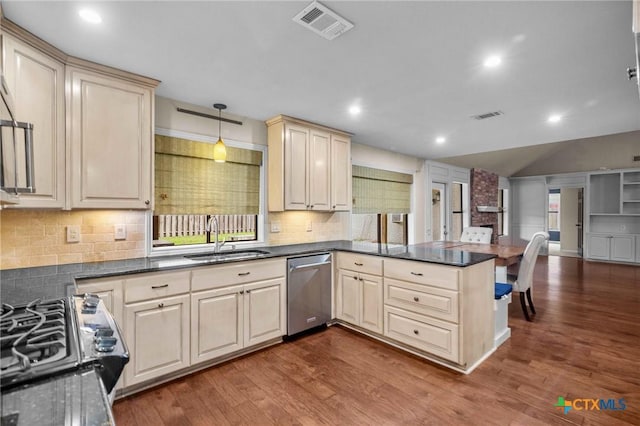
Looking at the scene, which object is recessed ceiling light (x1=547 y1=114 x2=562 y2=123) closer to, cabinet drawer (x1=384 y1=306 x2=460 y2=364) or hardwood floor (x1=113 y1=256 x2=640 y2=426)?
hardwood floor (x1=113 y1=256 x2=640 y2=426)

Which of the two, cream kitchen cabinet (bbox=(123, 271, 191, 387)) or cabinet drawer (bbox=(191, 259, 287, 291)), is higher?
cabinet drawer (bbox=(191, 259, 287, 291))

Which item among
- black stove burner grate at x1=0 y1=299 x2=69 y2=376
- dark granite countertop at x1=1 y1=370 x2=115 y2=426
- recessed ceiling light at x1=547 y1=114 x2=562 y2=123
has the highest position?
recessed ceiling light at x1=547 y1=114 x2=562 y2=123

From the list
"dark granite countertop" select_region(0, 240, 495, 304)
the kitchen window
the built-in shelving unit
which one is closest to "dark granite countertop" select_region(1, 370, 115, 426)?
"dark granite countertop" select_region(0, 240, 495, 304)

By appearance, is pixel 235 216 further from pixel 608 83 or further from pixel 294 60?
pixel 608 83

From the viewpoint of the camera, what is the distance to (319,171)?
3.79 metres

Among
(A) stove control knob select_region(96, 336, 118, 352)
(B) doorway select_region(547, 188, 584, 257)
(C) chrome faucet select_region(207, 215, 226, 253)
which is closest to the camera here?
(A) stove control knob select_region(96, 336, 118, 352)

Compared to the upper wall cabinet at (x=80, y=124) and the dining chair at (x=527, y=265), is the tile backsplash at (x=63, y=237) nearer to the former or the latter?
the upper wall cabinet at (x=80, y=124)

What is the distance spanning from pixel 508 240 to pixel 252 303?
9316mm

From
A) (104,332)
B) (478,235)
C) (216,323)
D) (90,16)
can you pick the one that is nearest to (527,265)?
(478,235)

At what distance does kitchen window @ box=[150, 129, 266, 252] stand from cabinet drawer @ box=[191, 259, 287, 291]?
24.0 inches

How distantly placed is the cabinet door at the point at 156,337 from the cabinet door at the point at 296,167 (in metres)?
1.53

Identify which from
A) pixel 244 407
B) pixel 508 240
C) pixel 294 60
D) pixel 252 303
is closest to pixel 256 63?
pixel 294 60

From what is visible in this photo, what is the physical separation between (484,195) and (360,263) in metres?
6.20

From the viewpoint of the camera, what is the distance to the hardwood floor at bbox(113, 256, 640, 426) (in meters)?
2.05
